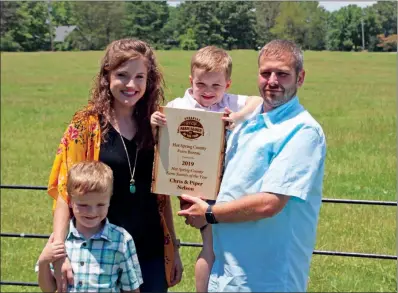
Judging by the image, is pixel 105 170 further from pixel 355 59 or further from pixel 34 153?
pixel 355 59

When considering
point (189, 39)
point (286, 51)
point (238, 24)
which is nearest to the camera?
point (286, 51)

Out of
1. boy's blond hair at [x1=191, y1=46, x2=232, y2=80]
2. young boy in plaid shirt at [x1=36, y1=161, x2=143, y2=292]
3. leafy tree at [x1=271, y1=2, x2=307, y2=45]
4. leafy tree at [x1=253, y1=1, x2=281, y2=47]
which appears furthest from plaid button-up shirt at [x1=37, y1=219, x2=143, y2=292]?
leafy tree at [x1=271, y1=2, x2=307, y2=45]

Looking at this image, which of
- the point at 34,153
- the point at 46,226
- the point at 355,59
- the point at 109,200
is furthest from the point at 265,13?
the point at 355,59

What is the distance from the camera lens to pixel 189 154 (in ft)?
10.5

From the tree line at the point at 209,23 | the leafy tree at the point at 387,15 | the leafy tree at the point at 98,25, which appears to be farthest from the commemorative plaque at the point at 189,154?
the leafy tree at the point at 98,25

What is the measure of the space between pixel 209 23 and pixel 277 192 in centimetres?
596

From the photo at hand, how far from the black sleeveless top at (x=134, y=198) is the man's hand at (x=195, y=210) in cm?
22

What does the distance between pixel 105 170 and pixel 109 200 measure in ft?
0.53

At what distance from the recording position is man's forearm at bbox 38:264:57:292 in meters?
3.24

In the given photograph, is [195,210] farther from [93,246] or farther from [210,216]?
[93,246]

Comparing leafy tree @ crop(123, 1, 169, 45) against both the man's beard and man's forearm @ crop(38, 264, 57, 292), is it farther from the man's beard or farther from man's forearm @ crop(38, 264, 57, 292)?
the man's beard

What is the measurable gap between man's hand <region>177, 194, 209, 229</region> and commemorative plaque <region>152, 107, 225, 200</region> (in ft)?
0.18

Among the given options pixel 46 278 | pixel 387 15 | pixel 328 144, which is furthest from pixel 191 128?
pixel 328 144

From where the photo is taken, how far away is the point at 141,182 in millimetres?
3326
